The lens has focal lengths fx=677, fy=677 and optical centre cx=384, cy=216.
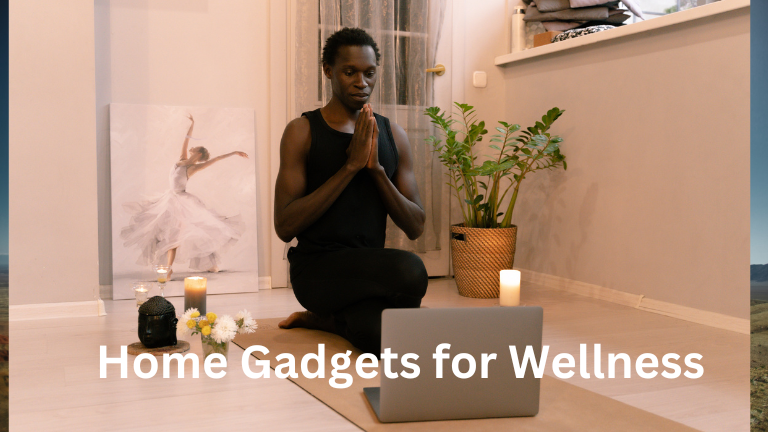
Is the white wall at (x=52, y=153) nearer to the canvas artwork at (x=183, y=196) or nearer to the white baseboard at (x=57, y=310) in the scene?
the white baseboard at (x=57, y=310)

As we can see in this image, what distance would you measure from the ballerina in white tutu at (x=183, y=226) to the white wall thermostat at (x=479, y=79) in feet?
4.34

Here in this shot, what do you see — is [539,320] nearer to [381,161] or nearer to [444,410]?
[444,410]

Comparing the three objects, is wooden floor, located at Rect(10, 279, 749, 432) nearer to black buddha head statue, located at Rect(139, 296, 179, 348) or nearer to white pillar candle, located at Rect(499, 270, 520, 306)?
black buddha head statue, located at Rect(139, 296, 179, 348)

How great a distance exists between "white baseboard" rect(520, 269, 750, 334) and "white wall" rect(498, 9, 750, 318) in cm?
3

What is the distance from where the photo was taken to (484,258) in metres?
3.03

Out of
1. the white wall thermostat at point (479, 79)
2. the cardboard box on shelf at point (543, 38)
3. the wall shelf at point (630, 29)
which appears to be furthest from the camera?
the white wall thermostat at point (479, 79)

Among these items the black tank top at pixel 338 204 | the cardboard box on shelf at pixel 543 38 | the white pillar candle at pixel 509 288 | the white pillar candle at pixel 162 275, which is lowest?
the white pillar candle at pixel 162 275

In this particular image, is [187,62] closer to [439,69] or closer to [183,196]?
[183,196]

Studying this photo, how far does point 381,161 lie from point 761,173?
1488 mm

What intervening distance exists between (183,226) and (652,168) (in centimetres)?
202

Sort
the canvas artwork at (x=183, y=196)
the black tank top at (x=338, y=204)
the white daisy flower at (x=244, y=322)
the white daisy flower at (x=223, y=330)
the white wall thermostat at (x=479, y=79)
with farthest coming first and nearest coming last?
the white wall thermostat at (x=479, y=79), the canvas artwork at (x=183, y=196), the black tank top at (x=338, y=204), the white daisy flower at (x=244, y=322), the white daisy flower at (x=223, y=330)

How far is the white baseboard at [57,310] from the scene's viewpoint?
255cm

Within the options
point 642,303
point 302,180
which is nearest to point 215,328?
point 302,180

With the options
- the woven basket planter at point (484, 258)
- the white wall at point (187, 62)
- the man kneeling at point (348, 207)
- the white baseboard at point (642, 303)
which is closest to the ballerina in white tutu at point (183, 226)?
the white wall at point (187, 62)
